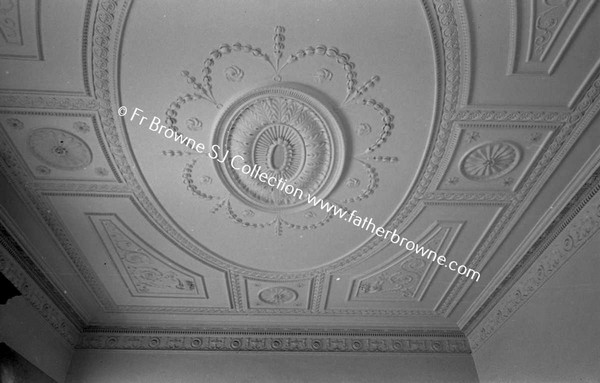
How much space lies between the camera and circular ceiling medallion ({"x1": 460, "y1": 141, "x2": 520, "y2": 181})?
3.31 m

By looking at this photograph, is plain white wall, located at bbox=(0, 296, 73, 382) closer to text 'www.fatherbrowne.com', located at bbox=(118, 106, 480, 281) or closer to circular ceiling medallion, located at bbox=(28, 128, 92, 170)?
circular ceiling medallion, located at bbox=(28, 128, 92, 170)

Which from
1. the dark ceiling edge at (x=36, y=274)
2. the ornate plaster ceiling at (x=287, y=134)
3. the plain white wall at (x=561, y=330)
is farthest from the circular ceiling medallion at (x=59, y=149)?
the plain white wall at (x=561, y=330)

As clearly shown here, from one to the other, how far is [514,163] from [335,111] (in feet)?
5.27

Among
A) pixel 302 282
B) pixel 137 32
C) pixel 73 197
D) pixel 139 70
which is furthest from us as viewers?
pixel 302 282

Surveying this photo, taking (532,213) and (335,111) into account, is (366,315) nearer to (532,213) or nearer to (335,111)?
(532,213)

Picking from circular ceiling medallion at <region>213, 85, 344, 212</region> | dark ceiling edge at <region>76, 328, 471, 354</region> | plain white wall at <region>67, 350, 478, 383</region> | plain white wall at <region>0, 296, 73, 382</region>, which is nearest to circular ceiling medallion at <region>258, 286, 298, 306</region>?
dark ceiling edge at <region>76, 328, 471, 354</region>

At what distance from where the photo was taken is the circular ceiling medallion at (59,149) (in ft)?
10.3

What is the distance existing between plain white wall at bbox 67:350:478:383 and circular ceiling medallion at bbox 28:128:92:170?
10.0 feet

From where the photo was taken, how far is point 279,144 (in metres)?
3.28

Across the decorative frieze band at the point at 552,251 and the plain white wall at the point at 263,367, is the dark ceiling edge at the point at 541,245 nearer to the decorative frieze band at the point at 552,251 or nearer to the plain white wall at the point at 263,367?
the decorative frieze band at the point at 552,251

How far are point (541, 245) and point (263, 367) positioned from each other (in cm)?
360

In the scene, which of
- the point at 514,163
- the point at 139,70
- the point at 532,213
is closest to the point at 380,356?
the point at 532,213

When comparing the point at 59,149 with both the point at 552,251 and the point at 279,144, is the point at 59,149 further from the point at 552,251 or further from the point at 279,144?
the point at 552,251

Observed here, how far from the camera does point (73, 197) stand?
364 centimetres
